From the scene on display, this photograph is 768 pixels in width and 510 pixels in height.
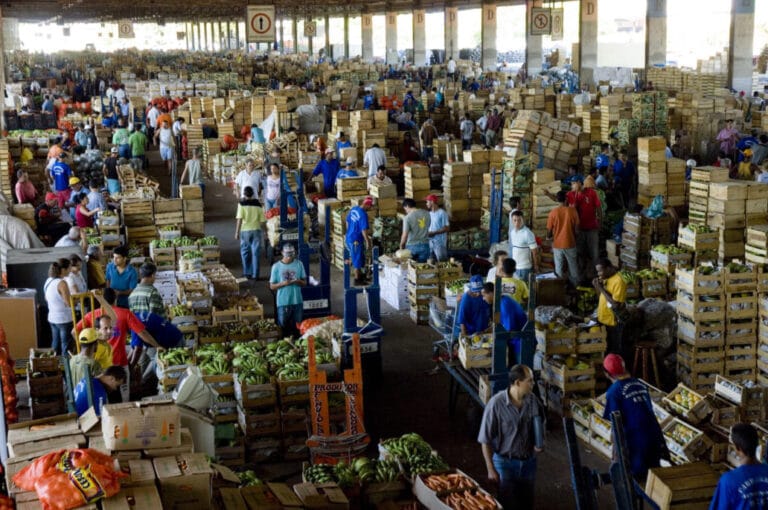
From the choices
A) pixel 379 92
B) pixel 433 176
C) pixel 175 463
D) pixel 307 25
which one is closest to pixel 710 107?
pixel 433 176

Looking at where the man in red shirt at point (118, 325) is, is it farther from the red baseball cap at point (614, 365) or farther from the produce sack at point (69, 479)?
the red baseball cap at point (614, 365)

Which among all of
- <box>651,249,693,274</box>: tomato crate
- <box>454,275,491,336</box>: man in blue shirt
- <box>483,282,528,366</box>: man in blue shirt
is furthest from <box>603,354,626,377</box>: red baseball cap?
<box>651,249,693,274</box>: tomato crate

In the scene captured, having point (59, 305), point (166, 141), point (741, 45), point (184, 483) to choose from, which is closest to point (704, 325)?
point (184, 483)

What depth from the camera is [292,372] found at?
938 centimetres

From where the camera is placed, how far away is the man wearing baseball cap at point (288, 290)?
1194cm

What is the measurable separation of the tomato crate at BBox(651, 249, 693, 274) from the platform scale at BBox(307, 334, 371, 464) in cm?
577

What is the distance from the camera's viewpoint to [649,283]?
1254 cm

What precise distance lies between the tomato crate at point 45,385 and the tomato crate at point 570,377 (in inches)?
200

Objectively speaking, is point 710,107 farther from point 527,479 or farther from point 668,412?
point 527,479

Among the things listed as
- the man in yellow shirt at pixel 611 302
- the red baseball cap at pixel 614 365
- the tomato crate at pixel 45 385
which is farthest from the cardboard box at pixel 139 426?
the man in yellow shirt at pixel 611 302

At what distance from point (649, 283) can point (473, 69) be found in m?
37.6

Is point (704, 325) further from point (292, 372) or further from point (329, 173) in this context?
point (329, 173)

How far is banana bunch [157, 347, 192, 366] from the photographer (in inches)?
373

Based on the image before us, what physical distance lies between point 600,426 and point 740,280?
9.68 ft
